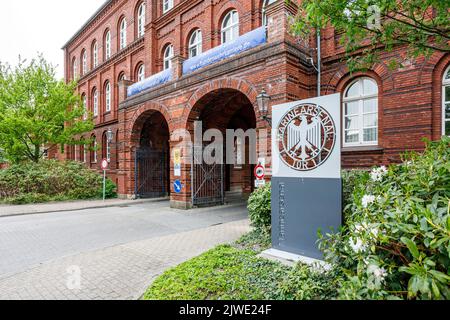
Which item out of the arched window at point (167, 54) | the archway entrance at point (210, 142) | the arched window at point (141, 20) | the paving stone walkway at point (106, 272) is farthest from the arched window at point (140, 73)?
the paving stone walkway at point (106, 272)

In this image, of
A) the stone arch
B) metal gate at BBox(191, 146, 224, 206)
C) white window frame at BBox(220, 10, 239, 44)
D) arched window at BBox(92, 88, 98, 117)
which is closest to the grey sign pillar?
the stone arch

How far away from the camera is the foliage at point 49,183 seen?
14117 millimetres

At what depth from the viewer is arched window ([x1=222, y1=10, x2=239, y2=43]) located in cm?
1239

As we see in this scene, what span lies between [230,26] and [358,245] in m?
12.4

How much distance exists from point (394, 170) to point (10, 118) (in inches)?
728

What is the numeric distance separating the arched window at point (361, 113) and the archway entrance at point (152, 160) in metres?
9.84

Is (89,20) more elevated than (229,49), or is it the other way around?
(89,20)

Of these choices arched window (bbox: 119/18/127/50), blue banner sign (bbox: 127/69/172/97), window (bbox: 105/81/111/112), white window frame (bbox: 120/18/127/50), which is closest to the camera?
blue banner sign (bbox: 127/69/172/97)

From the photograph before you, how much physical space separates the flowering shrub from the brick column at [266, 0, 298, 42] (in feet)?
21.4

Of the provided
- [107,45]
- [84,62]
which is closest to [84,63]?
[84,62]

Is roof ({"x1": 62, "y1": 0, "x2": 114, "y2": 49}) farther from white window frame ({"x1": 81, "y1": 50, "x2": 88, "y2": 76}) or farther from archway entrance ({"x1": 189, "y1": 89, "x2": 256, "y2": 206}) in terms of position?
archway entrance ({"x1": 189, "y1": 89, "x2": 256, "y2": 206})

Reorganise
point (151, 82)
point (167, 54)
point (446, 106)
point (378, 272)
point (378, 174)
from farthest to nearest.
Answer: point (167, 54) → point (151, 82) → point (446, 106) → point (378, 174) → point (378, 272)

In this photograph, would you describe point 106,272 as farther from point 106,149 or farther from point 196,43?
point 106,149

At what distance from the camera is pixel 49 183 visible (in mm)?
15188
